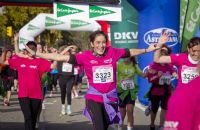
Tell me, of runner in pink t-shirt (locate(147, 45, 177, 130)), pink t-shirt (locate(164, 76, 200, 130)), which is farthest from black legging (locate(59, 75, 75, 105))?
pink t-shirt (locate(164, 76, 200, 130))

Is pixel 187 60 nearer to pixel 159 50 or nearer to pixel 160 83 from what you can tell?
pixel 159 50

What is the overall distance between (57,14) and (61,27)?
10.3m

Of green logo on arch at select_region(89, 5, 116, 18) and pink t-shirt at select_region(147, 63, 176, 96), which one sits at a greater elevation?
green logo on arch at select_region(89, 5, 116, 18)

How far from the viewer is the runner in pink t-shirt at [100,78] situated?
6289 millimetres

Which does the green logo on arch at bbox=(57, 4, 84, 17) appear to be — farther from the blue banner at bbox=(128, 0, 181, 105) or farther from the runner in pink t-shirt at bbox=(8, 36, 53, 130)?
the runner in pink t-shirt at bbox=(8, 36, 53, 130)

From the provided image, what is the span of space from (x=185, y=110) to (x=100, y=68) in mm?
4522

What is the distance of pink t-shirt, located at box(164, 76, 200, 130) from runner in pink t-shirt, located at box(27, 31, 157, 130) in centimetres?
A: 430

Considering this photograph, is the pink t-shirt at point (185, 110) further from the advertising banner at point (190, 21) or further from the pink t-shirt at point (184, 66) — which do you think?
the advertising banner at point (190, 21)

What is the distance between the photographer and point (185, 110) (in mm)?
1910

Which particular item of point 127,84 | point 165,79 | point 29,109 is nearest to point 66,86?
point 127,84

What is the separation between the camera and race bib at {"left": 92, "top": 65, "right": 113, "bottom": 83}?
6316 mm

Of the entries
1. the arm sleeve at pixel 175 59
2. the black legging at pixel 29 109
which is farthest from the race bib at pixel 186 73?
the black legging at pixel 29 109

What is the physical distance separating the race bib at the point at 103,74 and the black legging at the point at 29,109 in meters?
1.66

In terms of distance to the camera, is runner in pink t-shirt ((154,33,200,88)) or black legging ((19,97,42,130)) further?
black legging ((19,97,42,130))
